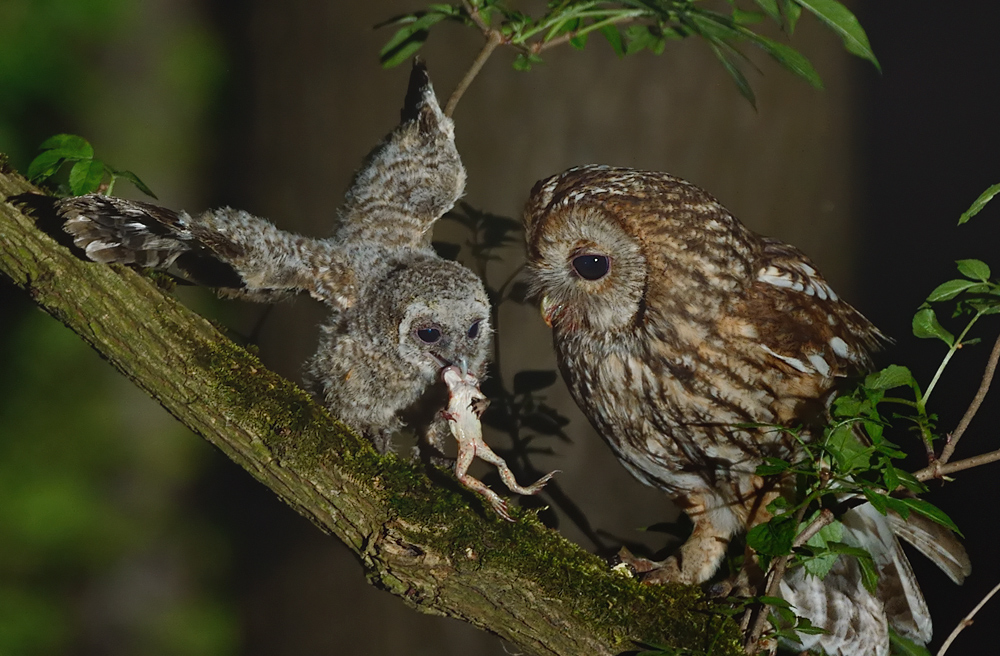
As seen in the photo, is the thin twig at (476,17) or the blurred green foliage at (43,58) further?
the blurred green foliage at (43,58)

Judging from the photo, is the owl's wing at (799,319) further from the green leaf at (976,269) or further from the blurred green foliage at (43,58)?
the blurred green foliage at (43,58)

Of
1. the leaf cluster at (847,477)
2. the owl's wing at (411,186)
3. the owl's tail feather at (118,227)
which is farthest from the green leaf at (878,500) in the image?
the owl's tail feather at (118,227)

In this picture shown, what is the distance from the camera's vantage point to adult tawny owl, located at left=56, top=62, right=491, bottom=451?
0.81 m

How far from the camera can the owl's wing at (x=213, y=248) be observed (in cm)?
78

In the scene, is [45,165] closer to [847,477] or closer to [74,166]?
[74,166]

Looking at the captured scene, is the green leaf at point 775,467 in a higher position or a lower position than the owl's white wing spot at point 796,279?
lower

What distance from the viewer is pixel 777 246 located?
3.37ft

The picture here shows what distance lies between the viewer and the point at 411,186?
1002 mm

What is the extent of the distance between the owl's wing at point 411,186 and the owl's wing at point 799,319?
17.3 inches

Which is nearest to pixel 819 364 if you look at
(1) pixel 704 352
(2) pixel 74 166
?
(1) pixel 704 352

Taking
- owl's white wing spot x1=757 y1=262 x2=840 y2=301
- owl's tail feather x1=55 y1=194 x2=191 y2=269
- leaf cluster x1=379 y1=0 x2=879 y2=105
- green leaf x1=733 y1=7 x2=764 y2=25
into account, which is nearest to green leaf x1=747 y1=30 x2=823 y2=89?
leaf cluster x1=379 y1=0 x2=879 y2=105

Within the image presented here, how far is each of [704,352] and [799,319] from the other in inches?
5.7

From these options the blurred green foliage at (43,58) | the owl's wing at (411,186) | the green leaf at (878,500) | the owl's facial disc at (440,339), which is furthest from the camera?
the blurred green foliage at (43,58)

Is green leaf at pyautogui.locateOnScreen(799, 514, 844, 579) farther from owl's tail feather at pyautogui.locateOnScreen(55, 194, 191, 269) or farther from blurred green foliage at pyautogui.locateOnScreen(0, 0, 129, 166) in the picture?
blurred green foliage at pyautogui.locateOnScreen(0, 0, 129, 166)
